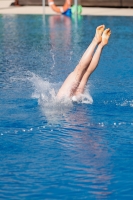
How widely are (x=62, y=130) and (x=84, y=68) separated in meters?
1.17

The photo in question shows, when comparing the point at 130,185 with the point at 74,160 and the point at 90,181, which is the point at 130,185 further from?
the point at 74,160

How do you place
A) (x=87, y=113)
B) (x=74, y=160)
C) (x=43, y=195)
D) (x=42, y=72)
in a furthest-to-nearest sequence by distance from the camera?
1. (x=42, y=72)
2. (x=87, y=113)
3. (x=74, y=160)
4. (x=43, y=195)

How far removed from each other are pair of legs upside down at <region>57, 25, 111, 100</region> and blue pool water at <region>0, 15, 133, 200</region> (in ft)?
→ 0.55

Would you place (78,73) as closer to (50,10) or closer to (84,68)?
(84,68)

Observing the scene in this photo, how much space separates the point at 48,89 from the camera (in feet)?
25.6

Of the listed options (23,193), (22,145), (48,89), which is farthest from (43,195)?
(48,89)

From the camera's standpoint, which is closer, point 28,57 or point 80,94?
point 80,94

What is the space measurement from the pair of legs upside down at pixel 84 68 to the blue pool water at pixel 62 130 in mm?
168

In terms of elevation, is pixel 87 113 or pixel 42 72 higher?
pixel 42 72

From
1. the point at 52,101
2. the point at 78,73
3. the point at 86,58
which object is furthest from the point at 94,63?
the point at 52,101

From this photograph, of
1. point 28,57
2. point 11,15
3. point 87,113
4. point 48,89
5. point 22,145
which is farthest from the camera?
point 11,15

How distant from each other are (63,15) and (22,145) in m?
15.8

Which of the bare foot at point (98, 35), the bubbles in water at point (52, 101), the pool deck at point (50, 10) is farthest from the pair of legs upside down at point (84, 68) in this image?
the pool deck at point (50, 10)

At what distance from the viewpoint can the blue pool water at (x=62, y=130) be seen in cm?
459
